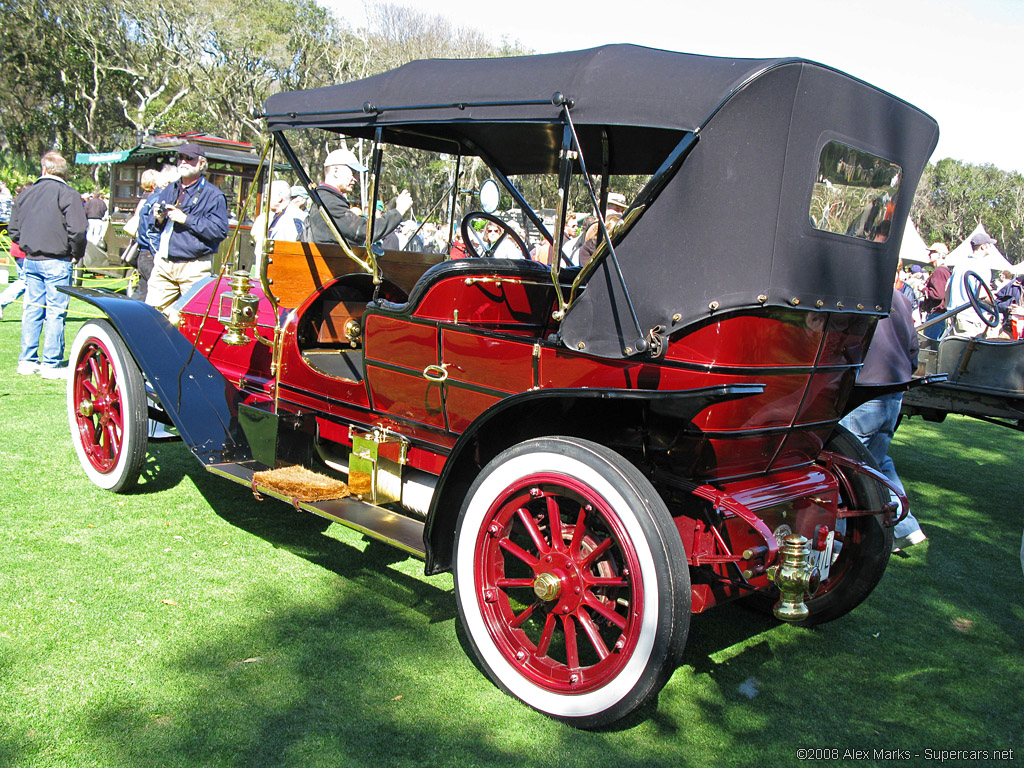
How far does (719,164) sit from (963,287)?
8929mm

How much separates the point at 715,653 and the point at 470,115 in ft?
7.78

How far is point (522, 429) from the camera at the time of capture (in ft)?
10.4

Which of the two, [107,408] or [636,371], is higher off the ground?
[636,371]

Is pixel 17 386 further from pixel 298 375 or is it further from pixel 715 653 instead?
pixel 715 653

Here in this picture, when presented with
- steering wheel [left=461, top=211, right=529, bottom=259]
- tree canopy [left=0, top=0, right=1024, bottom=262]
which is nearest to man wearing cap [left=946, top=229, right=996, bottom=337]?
steering wheel [left=461, top=211, right=529, bottom=259]

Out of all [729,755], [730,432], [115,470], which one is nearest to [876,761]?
[729,755]

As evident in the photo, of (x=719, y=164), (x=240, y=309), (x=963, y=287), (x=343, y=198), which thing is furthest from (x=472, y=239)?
(x=963, y=287)

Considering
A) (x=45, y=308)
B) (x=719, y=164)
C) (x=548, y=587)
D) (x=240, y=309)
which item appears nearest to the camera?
(x=719, y=164)

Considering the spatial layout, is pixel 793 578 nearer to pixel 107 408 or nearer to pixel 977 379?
pixel 107 408

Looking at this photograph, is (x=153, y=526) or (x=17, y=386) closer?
(x=153, y=526)

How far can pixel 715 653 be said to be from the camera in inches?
135

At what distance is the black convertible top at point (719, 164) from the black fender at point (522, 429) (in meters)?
0.23

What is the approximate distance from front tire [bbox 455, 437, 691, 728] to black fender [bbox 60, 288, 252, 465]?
1.80 m

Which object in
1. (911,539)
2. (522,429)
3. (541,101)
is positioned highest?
(541,101)
